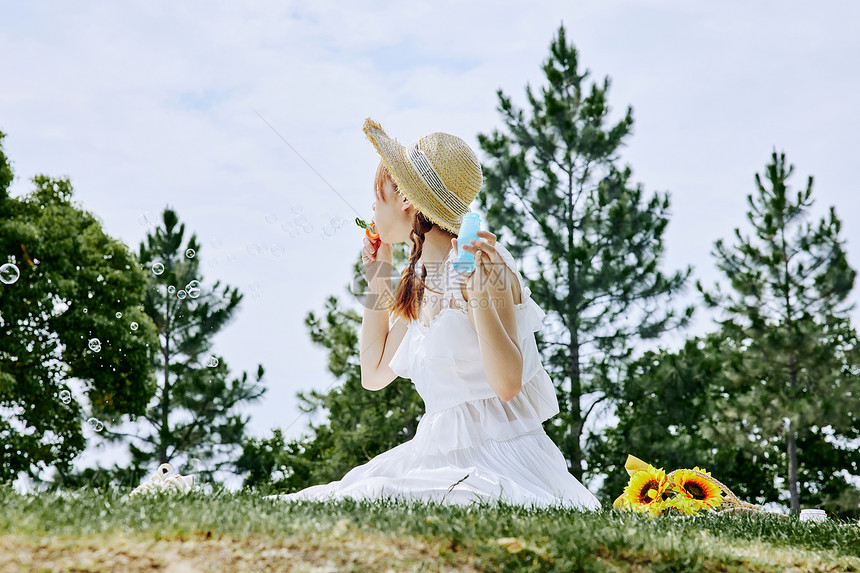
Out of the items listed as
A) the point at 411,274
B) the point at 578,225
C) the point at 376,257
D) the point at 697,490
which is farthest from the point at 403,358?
the point at 578,225

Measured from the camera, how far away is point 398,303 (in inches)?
152

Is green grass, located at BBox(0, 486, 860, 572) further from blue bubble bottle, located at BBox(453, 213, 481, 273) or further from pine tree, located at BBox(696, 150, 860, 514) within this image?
pine tree, located at BBox(696, 150, 860, 514)

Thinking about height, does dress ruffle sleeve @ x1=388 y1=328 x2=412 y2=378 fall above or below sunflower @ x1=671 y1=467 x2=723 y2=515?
above

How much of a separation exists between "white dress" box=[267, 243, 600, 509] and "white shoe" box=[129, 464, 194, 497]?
45 cm

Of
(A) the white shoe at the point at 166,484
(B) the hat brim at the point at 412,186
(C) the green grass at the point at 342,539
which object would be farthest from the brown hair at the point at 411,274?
(A) the white shoe at the point at 166,484

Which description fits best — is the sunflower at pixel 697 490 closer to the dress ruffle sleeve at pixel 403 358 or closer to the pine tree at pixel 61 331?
the dress ruffle sleeve at pixel 403 358

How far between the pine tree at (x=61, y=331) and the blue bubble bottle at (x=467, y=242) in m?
12.8

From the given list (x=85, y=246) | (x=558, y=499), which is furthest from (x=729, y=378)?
(x=558, y=499)

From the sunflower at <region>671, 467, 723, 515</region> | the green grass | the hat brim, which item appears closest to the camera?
the green grass

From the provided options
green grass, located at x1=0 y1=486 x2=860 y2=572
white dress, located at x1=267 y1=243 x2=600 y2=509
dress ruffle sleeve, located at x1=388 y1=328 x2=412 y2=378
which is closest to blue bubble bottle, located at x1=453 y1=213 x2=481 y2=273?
white dress, located at x1=267 y1=243 x2=600 y2=509

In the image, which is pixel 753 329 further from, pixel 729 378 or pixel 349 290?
pixel 349 290

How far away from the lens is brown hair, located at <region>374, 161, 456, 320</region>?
3.78 m

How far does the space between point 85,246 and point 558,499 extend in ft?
46.2

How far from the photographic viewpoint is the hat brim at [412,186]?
3660 millimetres
